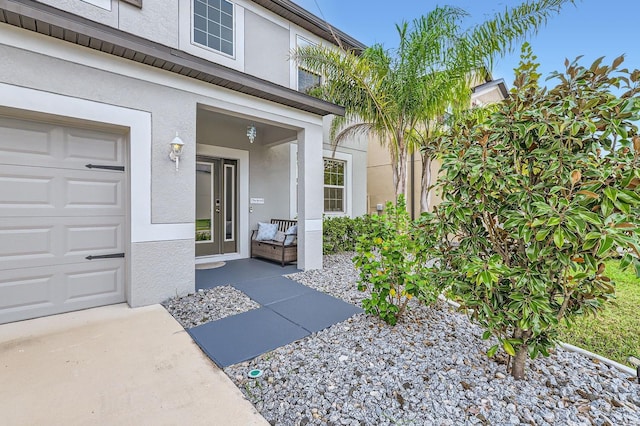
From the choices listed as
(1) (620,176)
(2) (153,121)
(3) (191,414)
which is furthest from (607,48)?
(3) (191,414)

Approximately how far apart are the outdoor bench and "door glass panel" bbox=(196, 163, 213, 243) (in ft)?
3.73

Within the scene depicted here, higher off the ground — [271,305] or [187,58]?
[187,58]

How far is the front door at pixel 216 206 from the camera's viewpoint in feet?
23.0

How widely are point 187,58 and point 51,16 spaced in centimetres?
150

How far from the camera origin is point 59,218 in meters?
3.93

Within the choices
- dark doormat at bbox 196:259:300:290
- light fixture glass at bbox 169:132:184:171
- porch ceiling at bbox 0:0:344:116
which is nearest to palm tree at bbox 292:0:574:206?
porch ceiling at bbox 0:0:344:116

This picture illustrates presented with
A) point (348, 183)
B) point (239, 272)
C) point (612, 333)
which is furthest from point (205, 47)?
point (612, 333)

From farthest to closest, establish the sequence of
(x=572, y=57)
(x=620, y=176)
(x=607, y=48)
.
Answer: (x=607, y=48) → (x=572, y=57) → (x=620, y=176)

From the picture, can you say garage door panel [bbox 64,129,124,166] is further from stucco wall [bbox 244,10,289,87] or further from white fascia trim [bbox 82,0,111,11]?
stucco wall [bbox 244,10,289,87]

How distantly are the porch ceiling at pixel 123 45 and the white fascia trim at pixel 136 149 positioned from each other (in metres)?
0.72

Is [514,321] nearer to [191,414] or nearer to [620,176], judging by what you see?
[620,176]

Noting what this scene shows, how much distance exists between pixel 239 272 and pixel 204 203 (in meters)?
2.16

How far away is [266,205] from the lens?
7.87 m

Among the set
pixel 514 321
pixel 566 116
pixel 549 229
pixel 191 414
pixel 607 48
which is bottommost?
pixel 191 414
